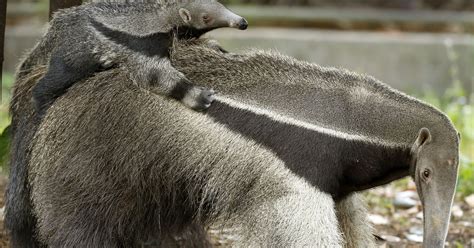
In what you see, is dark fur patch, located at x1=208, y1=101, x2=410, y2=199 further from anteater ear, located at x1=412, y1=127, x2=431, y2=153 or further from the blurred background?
the blurred background

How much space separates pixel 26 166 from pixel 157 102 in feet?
3.51

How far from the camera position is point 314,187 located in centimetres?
567

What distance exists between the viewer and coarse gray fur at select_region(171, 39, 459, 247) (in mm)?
5602

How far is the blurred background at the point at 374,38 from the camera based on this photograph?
1374 cm

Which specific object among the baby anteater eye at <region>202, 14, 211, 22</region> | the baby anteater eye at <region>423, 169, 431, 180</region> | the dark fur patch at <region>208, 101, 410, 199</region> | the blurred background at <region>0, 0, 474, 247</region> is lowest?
the blurred background at <region>0, 0, 474, 247</region>

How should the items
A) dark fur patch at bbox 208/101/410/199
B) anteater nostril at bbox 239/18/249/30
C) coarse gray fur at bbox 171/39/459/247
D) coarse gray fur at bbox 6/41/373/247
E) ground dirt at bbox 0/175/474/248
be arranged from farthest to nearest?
ground dirt at bbox 0/175/474/248, anteater nostril at bbox 239/18/249/30, coarse gray fur at bbox 6/41/373/247, dark fur patch at bbox 208/101/410/199, coarse gray fur at bbox 171/39/459/247

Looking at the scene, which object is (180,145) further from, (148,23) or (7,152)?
(7,152)

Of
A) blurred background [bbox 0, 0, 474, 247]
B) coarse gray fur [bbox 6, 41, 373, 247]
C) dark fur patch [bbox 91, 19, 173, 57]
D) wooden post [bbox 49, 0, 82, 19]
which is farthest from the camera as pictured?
blurred background [bbox 0, 0, 474, 247]

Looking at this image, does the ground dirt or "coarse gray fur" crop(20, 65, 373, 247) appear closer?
"coarse gray fur" crop(20, 65, 373, 247)

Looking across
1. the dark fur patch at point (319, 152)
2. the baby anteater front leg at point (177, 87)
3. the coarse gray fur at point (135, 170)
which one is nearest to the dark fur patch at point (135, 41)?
the baby anteater front leg at point (177, 87)

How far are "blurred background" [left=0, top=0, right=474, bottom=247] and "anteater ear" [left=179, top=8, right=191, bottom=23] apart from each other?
4.62m

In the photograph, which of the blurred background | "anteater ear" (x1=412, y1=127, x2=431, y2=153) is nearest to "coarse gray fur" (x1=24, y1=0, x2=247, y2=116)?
"anteater ear" (x1=412, y1=127, x2=431, y2=153)

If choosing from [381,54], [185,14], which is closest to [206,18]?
[185,14]

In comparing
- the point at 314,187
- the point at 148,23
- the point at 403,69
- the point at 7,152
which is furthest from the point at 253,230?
the point at 403,69
